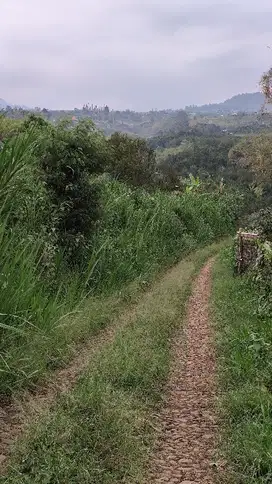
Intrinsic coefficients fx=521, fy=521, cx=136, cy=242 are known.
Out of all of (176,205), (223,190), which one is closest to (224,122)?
(223,190)

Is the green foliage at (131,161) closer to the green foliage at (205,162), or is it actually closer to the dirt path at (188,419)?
the dirt path at (188,419)

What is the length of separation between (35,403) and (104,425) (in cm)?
88

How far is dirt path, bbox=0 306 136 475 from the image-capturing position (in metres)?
4.10

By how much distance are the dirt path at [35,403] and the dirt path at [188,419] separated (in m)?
1.02

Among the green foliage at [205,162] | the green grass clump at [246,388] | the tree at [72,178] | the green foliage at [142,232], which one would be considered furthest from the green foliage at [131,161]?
the green foliage at [205,162]

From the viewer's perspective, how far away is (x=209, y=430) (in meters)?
4.55

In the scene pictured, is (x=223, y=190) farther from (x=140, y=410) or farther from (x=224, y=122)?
(x=224, y=122)

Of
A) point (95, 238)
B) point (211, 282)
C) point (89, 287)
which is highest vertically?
point (95, 238)

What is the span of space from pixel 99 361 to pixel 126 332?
55.3 inches

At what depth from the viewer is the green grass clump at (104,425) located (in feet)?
11.5

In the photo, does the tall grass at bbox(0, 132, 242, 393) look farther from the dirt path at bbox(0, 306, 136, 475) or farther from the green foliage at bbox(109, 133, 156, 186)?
the green foliage at bbox(109, 133, 156, 186)

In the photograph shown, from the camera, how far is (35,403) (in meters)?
4.68

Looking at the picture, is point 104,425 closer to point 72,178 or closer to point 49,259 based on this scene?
point 49,259

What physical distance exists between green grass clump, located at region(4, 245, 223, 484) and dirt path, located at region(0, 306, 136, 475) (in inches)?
6.1
